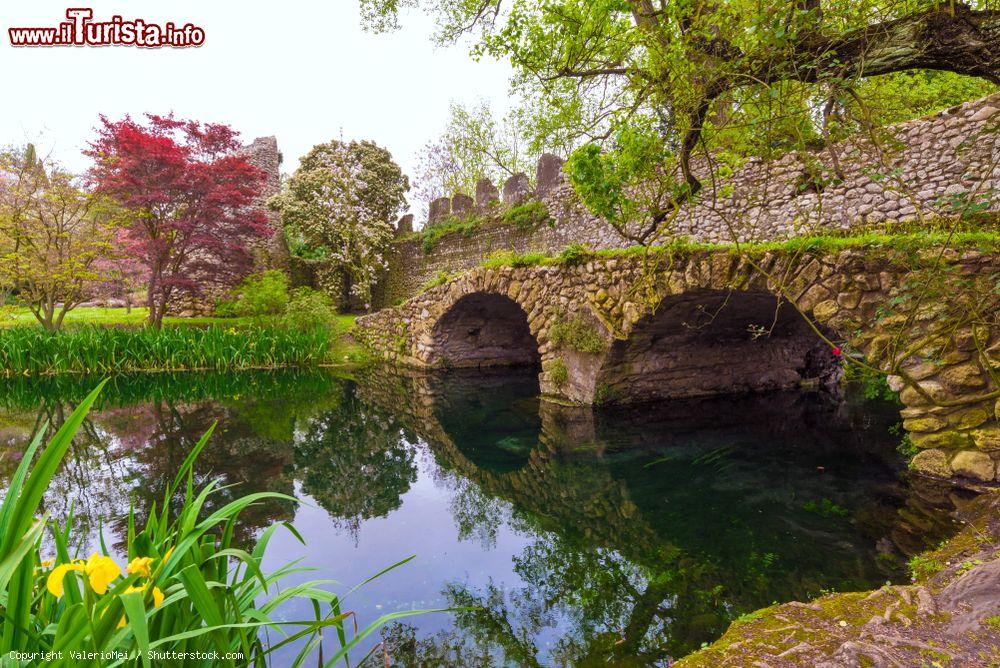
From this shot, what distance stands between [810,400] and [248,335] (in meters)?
11.9

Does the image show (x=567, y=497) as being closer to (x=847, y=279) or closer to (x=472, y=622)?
(x=472, y=622)

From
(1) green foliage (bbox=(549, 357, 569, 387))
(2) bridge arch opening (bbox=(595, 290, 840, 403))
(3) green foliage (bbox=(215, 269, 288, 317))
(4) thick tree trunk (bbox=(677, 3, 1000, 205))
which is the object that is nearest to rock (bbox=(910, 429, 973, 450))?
(2) bridge arch opening (bbox=(595, 290, 840, 403))

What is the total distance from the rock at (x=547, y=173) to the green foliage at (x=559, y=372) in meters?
6.22

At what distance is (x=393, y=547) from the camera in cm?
420

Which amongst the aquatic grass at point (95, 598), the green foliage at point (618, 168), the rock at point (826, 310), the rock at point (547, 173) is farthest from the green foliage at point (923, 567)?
the rock at point (547, 173)

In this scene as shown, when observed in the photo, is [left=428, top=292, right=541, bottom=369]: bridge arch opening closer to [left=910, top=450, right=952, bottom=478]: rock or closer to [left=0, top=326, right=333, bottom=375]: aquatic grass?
[left=0, top=326, right=333, bottom=375]: aquatic grass

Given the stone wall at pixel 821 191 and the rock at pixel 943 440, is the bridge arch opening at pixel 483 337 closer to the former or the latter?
the stone wall at pixel 821 191

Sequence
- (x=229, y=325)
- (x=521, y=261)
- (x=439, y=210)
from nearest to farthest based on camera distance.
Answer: (x=521, y=261), (x=229, y=325), (x=439, y=210)

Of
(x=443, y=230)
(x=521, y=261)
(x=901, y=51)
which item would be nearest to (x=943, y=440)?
(x=901, y=51)

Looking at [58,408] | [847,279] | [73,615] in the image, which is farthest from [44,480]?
[58,408]

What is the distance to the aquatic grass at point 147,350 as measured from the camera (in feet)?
38.0

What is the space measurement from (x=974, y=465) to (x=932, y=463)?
38 centimetres

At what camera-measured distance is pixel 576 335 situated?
8.20 meters

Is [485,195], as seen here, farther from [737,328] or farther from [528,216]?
[737,328]
